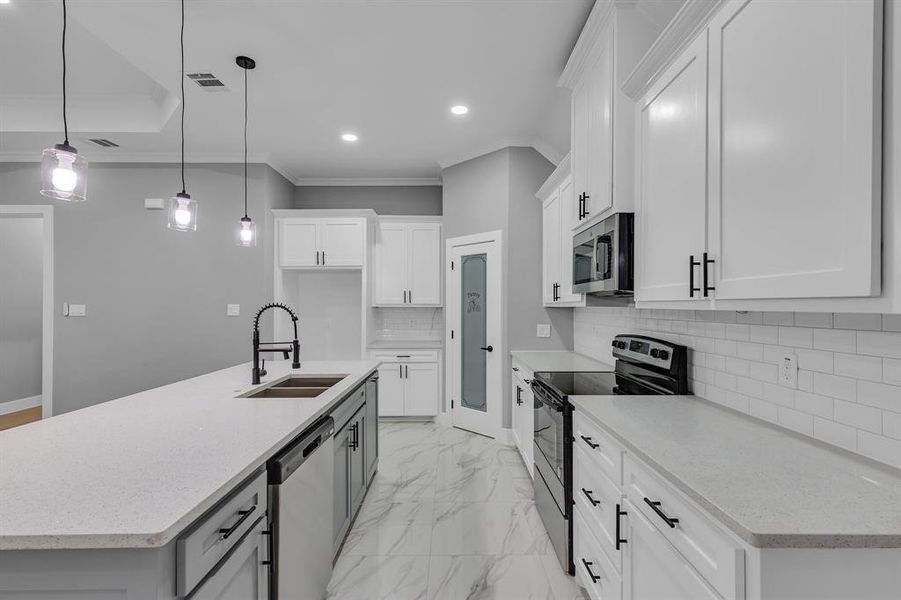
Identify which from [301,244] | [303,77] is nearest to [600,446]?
[303,77]

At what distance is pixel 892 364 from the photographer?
1.08 meters

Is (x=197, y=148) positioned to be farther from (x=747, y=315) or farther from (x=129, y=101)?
(x=747, y=315)

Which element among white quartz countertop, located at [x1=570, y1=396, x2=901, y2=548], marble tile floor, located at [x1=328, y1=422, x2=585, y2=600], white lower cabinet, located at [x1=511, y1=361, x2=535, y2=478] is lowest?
marble tile floor, located at [x1=328, y1=422, x2=585, y2=600]

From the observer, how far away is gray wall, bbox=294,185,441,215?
5.23m

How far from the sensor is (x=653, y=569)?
1.21 meters

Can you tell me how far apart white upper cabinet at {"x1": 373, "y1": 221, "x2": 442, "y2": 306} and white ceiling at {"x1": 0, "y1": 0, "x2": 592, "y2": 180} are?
0.75 metres

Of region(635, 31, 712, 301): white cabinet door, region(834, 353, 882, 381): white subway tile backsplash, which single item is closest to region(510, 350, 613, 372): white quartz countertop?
region(635, 31, 712, 301): white cabinet door

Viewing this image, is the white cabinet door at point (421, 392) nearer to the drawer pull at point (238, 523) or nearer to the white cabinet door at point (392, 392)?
the white cabinet door at point (392, 392)

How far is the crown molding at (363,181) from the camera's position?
517cm

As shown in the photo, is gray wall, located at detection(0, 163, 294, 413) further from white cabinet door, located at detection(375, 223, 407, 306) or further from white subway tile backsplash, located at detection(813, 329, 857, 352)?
white subway tile backsplash, located at detection(813, 329, 857, 352)

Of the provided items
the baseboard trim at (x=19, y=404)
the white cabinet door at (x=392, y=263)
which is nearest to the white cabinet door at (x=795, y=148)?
the white cabinet door at (x=392, y=263)

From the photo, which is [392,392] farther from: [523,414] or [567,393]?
[567,393]

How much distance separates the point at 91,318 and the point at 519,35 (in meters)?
5.02

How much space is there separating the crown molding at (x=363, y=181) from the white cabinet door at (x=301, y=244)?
31.9 inches
